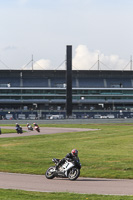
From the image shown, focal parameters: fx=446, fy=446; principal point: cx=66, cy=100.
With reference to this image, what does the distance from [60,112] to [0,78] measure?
31.3m

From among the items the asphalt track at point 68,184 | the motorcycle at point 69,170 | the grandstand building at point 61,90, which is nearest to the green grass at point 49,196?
the asphalt track at point 68,184

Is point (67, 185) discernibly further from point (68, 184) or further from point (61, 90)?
point (61, 90)

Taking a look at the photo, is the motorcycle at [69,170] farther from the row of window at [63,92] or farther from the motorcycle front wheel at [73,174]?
the row of window at [63,92]

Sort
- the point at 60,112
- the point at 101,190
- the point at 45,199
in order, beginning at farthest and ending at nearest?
the point at 60,112 → the point at 101,190 → the point at 45,199

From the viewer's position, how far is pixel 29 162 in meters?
27.0

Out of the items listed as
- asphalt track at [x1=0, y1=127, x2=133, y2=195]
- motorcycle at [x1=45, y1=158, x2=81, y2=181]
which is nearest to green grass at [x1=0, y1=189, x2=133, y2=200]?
asphalt track at [x1=0, y1=127, x2=133, y2=195]

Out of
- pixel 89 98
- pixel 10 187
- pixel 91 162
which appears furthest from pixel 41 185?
pixel 89 98

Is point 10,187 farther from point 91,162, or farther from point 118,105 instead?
point 118,105

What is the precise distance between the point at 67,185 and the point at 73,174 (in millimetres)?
1536

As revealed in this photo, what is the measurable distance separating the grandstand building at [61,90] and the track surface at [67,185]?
418 feet

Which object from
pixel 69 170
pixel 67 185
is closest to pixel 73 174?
pixel 69 170

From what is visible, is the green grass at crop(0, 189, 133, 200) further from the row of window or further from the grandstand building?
the row of window

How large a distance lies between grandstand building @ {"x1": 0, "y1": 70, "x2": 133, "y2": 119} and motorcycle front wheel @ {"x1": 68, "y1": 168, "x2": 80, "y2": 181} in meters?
128

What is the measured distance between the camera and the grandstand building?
149750 mm
